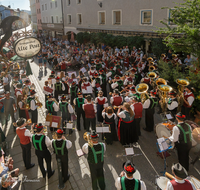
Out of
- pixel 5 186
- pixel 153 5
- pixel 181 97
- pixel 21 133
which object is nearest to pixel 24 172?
pixel 21 133

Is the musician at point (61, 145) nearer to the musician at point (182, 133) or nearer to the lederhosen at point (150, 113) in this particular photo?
the musician at point (182, 133)

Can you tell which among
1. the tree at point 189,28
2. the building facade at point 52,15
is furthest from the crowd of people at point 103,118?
the building facade at point 52,15

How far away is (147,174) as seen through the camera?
16.1ft

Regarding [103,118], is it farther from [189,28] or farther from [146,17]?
[146,17]

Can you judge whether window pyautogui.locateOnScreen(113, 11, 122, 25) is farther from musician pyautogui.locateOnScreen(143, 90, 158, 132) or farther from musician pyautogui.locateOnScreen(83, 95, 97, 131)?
musician pyautogui.locateOnScreen(83, 95, 97, 131)

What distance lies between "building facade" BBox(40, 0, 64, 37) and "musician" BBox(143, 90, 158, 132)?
29.0m

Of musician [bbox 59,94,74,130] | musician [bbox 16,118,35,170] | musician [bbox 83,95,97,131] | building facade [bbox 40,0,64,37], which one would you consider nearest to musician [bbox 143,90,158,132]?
musician [bbox 83,95,97,131]

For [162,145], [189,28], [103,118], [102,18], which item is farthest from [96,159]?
[102,18]

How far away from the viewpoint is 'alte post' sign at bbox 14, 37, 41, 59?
4.78 m

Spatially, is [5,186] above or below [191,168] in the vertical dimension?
above

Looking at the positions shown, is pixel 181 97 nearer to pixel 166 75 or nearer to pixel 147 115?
pixel 147 115

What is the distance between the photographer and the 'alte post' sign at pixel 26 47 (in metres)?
4.78

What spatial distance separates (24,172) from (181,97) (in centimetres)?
599

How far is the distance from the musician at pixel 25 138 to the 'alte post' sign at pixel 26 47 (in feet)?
6.08
